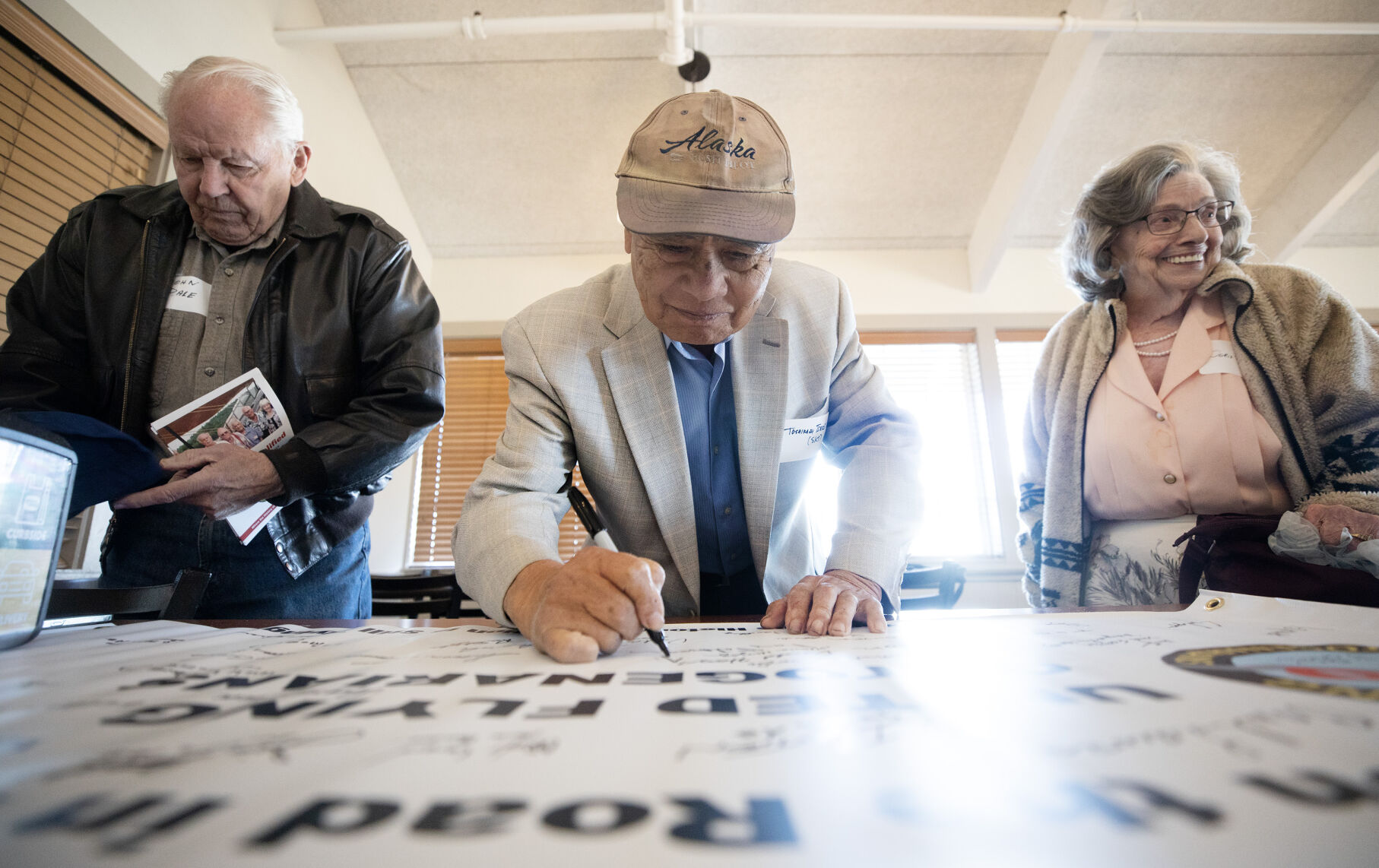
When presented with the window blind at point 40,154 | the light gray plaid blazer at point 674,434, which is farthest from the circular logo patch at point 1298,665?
the window blind at point 40,154

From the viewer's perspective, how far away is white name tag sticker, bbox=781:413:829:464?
3.43 ft

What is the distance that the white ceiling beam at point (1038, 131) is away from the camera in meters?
3.36

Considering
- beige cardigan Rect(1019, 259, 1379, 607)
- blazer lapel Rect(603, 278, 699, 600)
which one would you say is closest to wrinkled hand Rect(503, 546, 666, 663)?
blazer lapel Rect(603, 278, 699, 600)

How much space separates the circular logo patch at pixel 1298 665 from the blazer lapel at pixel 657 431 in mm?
608

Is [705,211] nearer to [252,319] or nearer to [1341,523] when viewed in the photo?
[252,319]

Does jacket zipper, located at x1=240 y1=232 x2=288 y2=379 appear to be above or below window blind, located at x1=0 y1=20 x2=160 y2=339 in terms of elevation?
below

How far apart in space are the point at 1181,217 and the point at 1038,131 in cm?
295

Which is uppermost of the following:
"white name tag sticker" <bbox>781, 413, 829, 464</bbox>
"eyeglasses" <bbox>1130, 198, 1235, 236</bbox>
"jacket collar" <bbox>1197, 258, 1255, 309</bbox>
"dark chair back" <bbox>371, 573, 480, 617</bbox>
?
"eyeglasses" <bbox>1130, 198, 1235, 236</bbox>

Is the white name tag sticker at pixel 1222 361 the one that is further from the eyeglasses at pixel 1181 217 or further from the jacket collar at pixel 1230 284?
the eyeglasses at pixel 1181 217

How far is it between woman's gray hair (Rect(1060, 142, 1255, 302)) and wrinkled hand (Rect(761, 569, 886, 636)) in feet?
3.53

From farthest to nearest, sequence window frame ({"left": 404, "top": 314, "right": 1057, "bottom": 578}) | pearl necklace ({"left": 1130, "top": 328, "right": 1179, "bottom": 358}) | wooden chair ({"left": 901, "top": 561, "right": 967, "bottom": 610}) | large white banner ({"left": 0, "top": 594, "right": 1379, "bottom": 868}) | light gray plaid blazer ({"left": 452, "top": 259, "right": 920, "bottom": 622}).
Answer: window frame ({"left": 404, "top": 314, "right": 1057, "bottom": 578}) < wooden chair ({"left": 901, "top": 561, "right": 967, "bottom": 610}) < pearl necklace ({"left": 1130, "top": 328, "right": 1179, "bottom": 358}) < light gray plaid blazer ({"left": 452, "top": 259, "right": 920, "bottom": 622}) < large white banner ({"left": 0, "top": 594, "right": 1379, "bottom": 868})

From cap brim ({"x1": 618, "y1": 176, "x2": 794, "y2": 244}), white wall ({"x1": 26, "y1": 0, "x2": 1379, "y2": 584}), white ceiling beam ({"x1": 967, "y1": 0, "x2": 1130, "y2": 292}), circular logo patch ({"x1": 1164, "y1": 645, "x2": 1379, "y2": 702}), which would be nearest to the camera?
circular logo patch ({"x1": 1164, "y1": 645, "x2": 1379, "y2": 702})

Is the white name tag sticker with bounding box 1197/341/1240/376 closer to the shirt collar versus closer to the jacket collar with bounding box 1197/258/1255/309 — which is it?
the jacket collar with bounding box 1197/258/1255/309

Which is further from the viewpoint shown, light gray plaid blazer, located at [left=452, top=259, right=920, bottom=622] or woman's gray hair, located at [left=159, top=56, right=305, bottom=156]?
woman's gray hair, located at [left=159, top=56, right=305, bottom=156]
